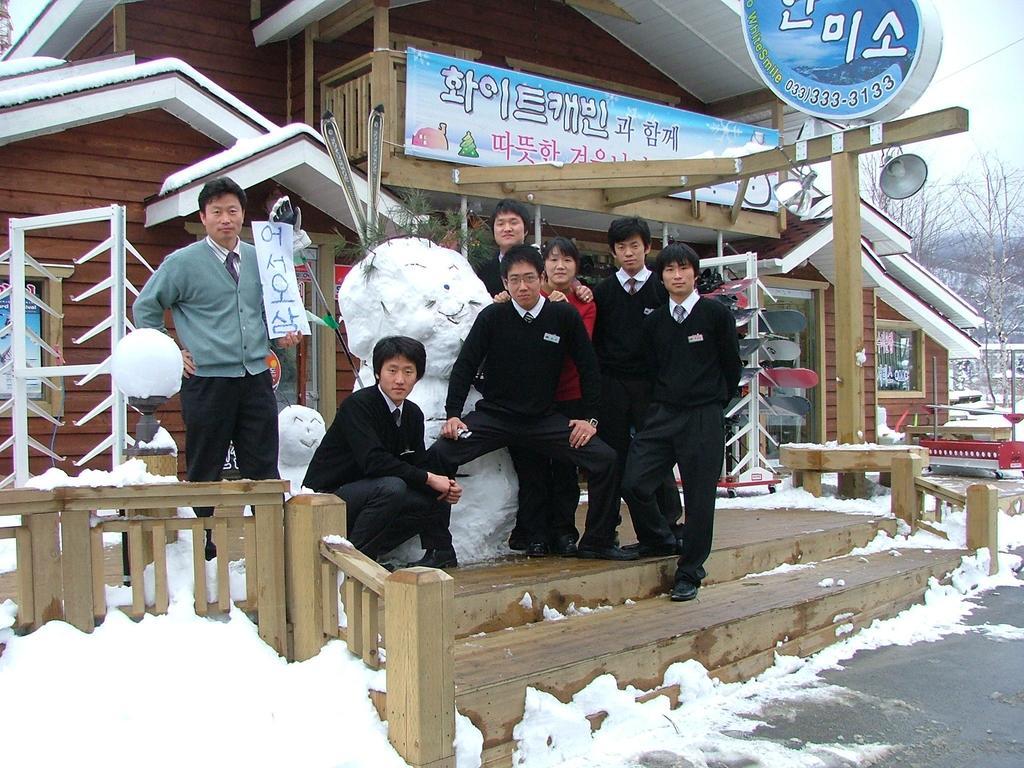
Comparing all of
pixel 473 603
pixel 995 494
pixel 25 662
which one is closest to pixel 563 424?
pixel 473 603

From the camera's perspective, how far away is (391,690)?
275cm

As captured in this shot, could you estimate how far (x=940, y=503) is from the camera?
675 centimetres

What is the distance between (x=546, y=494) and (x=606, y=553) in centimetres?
44

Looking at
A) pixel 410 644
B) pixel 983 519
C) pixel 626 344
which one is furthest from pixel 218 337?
pixel 983 519

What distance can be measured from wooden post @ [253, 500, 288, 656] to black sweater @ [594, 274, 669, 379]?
2.23m

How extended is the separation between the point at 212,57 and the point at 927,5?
6636 mm

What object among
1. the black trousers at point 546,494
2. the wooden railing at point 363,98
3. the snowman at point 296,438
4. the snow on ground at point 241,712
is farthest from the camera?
the wooden railing at point 363,98

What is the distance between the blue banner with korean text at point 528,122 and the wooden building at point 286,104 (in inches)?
8.4

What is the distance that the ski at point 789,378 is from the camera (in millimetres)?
9227

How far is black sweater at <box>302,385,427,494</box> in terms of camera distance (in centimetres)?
397

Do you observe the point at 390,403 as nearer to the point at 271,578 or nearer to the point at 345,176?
the point at 271,578

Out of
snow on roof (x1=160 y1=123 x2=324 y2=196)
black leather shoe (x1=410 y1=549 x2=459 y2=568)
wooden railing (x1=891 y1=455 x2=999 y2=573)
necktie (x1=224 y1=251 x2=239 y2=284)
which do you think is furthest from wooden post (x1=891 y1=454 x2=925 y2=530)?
snow on roof (x1=160 y1=123 x2=324 y2=196)

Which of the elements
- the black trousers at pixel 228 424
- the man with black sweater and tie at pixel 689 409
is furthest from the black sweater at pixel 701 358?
the black trousers at pixel 228 424

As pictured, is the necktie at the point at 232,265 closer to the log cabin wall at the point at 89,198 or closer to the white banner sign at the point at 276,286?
the white banner sign at the point at 276,286
